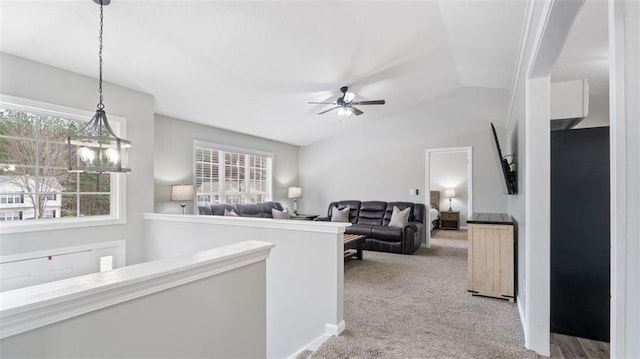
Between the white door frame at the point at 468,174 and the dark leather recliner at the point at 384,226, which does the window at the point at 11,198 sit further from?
the white door frame at the point at 468,174

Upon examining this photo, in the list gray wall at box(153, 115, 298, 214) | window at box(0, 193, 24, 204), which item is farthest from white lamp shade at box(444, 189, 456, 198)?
window at box(0, 193, 24, 204)

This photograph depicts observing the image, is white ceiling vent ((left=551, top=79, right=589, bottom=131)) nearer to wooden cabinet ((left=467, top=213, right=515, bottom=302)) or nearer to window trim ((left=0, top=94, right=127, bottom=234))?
wooden cabinet ((left=467, top=213, right=515, bottom=302))

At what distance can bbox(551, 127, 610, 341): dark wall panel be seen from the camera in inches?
95.9

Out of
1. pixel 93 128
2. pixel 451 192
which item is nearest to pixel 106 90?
pixel 93 128

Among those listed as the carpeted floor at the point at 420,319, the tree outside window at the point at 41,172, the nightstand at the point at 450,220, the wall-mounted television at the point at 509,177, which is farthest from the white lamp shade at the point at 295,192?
the wall-mounted television at the point at 509,177

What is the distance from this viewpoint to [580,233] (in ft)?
8.22

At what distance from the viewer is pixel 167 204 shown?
5.04m

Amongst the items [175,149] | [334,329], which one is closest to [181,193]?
[175,149]

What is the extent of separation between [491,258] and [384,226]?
8.81ft

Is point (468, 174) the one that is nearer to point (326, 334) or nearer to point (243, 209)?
point (243, 209)

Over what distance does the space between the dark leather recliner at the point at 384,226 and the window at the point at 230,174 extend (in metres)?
1.77

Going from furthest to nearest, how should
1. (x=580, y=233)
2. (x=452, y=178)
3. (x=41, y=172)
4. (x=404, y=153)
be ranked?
1. (x=452, y=178)
2. (x=404, y=153)
3. (x=41, y=172)
4. (x=580, y=233)

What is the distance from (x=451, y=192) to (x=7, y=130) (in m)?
9.74

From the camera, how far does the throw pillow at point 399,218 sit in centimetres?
594
